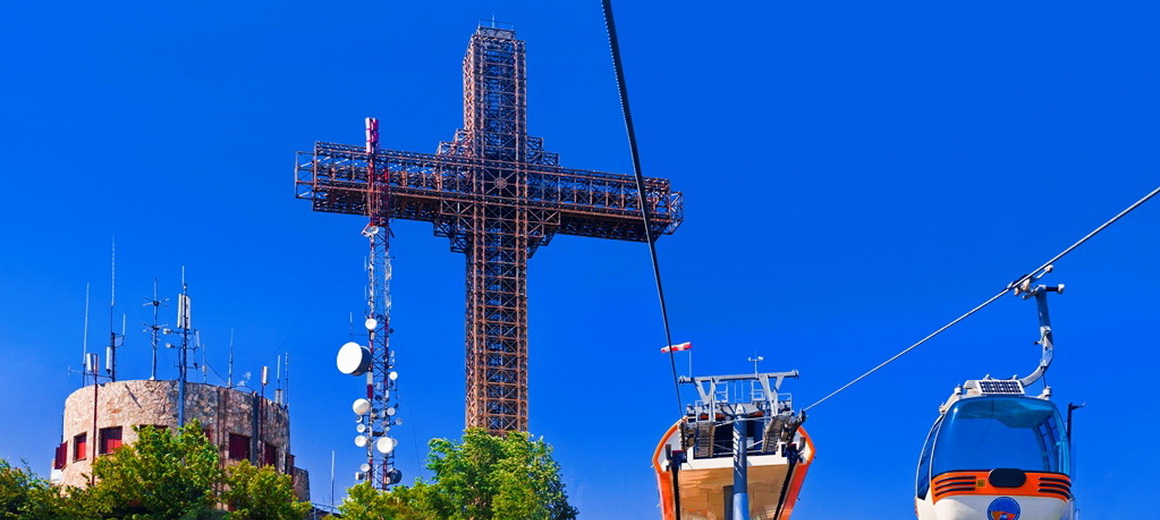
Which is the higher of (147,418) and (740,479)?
(147,418)

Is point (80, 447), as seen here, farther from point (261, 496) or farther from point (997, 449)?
point (997, 449)

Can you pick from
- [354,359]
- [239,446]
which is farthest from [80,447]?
[354,359]

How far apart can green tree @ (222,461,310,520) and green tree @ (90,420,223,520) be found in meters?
0.81

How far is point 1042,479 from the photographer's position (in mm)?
28891

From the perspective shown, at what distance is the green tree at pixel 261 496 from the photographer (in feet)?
166

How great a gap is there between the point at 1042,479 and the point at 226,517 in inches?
1151

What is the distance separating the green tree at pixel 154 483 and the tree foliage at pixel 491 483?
805 centimetres

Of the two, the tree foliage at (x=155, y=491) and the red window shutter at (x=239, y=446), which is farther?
the red window shutter at (x=239, y=446)

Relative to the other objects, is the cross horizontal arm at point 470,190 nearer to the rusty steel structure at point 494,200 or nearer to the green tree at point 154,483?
the rusty steel structure at point 494,200

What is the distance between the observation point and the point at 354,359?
6788 centimetres

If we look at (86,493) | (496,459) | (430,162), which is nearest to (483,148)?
(430,162)

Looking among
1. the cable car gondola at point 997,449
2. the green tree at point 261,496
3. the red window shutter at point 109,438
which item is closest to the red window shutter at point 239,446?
the red window shutter at point 109,438

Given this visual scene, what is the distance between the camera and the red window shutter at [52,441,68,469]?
203 feet

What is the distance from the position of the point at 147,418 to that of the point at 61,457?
5.58 meters
